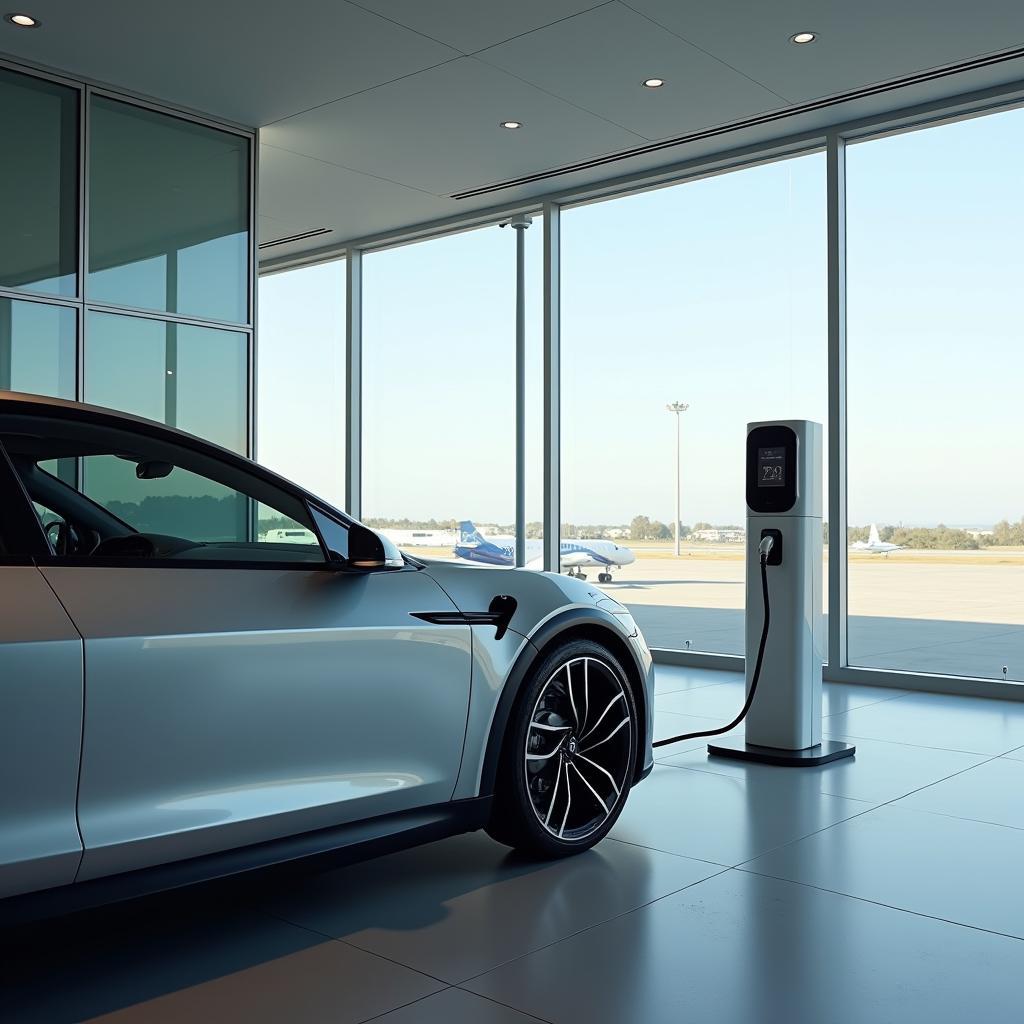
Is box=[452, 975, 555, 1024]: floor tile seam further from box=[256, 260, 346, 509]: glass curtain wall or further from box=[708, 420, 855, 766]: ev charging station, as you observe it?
box=[256, 260, 346, 509]: glass curtain wall

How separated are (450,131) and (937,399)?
148 inches

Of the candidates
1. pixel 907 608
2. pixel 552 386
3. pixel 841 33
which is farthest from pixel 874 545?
pixel 841 33

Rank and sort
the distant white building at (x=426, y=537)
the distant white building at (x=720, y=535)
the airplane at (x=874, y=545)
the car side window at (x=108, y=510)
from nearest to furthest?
the car side window at (x=108, y=510), the airplane at (x=874, y=545), the distant white building at (x=720, y=535), the distant white building at (x=426, y=537)

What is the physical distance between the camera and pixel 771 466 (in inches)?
199

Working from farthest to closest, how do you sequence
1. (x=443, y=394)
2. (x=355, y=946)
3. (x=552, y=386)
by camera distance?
(x=443, y=394), (x=552, y=386), (x=355, y=946)

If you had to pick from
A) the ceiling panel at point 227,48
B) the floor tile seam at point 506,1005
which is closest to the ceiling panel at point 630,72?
the ceiling panel at point 227,48

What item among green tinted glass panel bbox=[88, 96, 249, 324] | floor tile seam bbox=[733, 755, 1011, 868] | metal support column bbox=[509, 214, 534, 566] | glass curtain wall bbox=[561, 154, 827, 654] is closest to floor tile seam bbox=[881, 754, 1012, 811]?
floor tile seam bbox=[733, 755, 1011, 868]

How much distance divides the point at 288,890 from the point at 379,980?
694 millimetres

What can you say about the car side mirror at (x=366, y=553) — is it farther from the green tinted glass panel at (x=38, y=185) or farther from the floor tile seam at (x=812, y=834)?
the green tinted glass panel at (x=38, y=185)

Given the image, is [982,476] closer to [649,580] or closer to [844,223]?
[844,223]

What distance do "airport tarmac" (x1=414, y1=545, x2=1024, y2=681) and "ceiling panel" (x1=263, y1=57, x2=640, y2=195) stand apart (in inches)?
125

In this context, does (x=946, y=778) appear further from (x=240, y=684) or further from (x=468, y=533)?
(x=468, y=533)

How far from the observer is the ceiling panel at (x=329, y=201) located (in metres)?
8.45

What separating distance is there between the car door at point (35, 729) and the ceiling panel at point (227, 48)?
445cm
